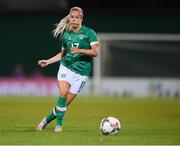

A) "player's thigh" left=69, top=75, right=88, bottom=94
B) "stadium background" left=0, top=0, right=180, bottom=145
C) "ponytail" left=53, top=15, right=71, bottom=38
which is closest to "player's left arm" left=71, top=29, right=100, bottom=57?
"ponytail" left=53, top=15, right=71, bottom=38

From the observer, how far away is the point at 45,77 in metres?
37.4

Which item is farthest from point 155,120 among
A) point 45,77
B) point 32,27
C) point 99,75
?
point 32,27

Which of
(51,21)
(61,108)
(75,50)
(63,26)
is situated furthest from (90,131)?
(51,21)

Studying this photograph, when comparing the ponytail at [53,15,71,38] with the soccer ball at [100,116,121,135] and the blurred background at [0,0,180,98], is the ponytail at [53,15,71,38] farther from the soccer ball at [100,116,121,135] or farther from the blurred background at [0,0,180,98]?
the blurred background at [0,0,180,98]

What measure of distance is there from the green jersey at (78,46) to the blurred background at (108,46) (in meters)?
19.1

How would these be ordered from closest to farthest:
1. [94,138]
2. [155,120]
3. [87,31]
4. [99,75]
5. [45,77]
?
[94,138] → [87,31] → [155,120] → [99,75] → [45,77]

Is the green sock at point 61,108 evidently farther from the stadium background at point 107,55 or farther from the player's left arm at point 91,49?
the stadium background at point 107,55

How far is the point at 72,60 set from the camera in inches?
591

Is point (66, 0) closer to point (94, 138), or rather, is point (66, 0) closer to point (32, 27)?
point (32, 27)

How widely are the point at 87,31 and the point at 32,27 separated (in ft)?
82.5

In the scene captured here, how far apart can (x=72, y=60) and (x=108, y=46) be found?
67.2 feet

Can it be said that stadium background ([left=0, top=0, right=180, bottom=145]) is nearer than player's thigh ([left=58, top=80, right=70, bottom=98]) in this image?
No

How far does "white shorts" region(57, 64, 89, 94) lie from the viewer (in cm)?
1483

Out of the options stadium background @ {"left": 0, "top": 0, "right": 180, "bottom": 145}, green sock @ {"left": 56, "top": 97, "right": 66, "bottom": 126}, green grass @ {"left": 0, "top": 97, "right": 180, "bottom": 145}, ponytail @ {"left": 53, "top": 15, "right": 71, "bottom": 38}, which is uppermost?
ponytail @ {"left": 53, "top": 15, "right": 71, "bottom": 38}
